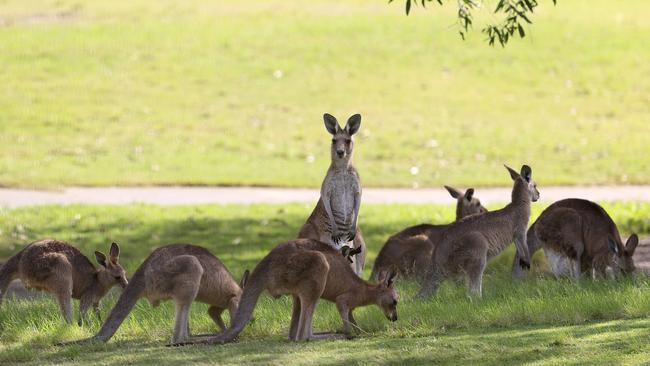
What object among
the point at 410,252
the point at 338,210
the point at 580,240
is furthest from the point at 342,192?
the point at 580,240

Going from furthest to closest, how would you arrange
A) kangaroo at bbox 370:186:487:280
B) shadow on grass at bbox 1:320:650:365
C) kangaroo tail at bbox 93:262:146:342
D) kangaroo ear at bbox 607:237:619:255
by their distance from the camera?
kangaroo at bbox 370:186:487:280 → kangaroo ear at bbox 607:237:619:255 → kangaroo tail at bbox 93:262:146:342 → shadow on grass at bbox 1:320:650:365

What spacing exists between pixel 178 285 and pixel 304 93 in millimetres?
21021

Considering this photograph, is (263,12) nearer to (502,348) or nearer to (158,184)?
(158,184)

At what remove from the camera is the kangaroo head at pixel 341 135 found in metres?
11.8

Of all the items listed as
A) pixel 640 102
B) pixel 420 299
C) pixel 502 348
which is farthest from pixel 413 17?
pixel 502 348

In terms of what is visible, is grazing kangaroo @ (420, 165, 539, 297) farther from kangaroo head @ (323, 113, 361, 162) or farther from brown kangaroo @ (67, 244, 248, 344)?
brown kangaroo @ (67, 244, 248, 344)

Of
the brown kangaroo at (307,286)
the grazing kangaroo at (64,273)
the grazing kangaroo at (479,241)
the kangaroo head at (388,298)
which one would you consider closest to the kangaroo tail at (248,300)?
the brown kangaroo at (307,286)

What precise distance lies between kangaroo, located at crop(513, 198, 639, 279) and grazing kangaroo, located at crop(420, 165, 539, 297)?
243 millimetres

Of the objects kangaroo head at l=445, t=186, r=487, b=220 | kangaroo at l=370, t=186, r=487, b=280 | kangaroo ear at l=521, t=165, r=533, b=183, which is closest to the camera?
kangaroo ear at l=521, t=165, r=533, b=183

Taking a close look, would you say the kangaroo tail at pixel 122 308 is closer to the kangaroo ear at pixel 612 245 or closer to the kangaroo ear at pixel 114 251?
the kangaroo ear at pixel 114 251

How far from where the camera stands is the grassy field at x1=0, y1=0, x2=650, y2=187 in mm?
24625

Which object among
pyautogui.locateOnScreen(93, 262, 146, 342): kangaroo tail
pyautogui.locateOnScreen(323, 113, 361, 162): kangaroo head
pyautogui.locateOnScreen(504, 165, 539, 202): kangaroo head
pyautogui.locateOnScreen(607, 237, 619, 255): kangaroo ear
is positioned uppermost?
pyautogui.locateOnScreen(323, 113, 361, 162): kangaroo head

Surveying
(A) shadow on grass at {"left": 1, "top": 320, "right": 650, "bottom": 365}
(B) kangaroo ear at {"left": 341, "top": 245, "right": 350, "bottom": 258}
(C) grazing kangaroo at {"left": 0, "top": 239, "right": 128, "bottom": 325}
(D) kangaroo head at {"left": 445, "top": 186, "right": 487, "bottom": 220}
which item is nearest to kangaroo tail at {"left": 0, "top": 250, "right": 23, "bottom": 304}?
(C) grazing kangaroo at {"left": 0, "top": 239, "right": 128, "bottom": 325}

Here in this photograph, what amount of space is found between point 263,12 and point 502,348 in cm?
2869
